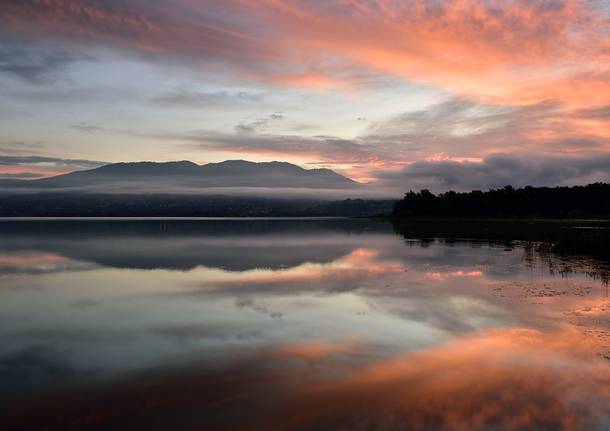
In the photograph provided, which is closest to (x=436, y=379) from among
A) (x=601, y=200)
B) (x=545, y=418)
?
(x=545, y=418)

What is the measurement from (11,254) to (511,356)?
134ft

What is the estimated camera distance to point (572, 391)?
30.8ft

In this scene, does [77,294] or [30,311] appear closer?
[30,311]

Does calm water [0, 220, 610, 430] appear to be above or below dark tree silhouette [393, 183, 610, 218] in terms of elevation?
below

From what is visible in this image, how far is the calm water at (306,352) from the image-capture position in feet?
27.7

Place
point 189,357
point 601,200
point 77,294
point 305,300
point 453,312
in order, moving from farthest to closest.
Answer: point 601,200 → point 77,294 → point 305,300 → point 453,312 → point 189,357

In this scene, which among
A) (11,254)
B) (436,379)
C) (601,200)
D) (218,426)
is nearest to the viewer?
(218,426)

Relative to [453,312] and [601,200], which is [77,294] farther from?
[601,200]

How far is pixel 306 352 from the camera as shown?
1219 centimetres

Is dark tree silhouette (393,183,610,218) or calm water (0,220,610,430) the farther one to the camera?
dark tree silhouette (393,183,610,218)

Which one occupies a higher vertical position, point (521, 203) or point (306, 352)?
point (521, 203)

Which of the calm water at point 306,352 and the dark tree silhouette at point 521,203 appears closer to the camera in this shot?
the calm water at point 306,352

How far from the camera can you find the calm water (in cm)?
→ 844

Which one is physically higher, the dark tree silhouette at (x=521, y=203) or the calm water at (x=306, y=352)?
the dark tree silhouette at (x=521, y=203)
